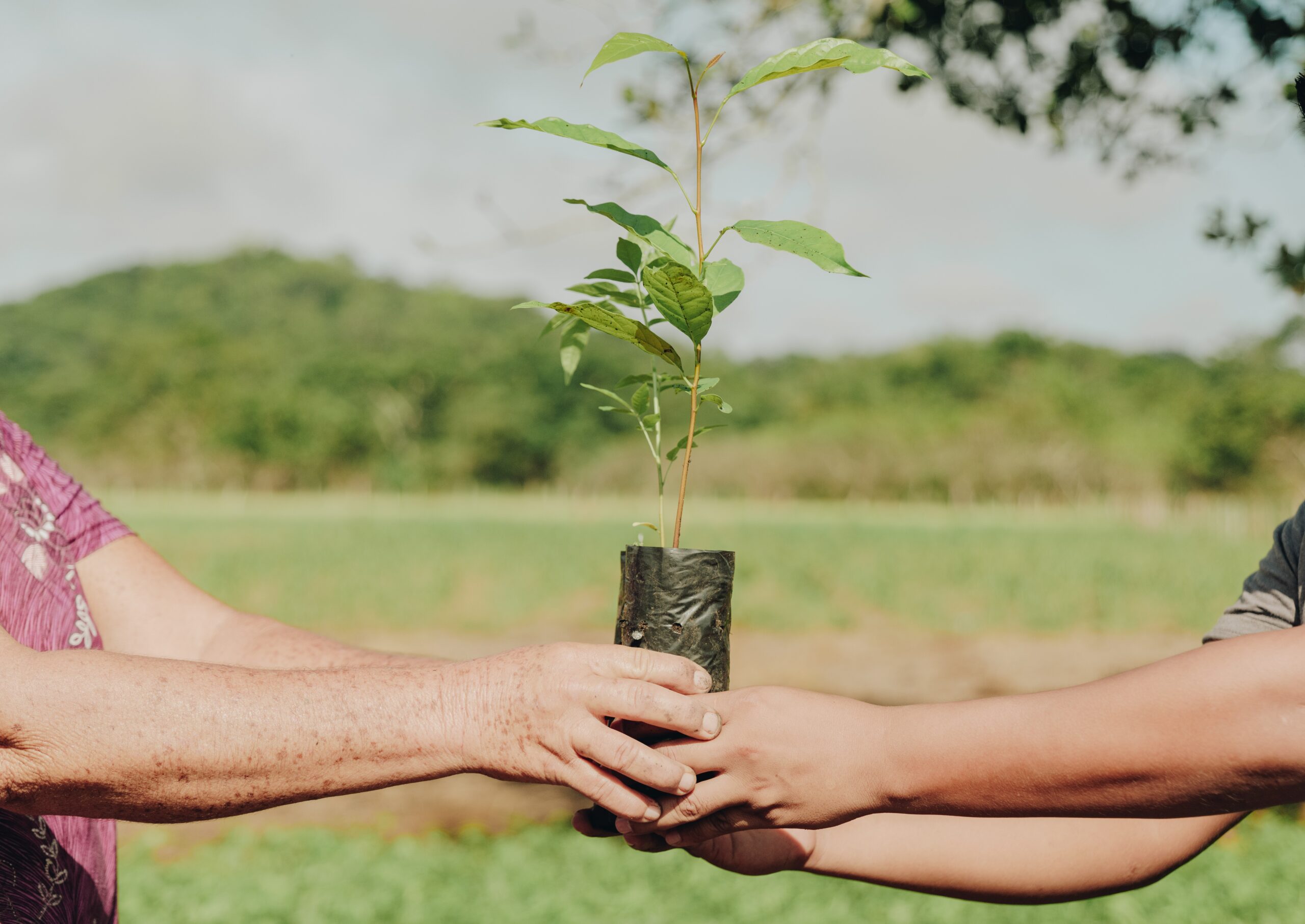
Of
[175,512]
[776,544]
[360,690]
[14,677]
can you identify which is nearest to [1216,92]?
[360,690]

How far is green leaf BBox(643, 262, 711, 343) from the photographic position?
145cm

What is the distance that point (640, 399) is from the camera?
1.71 meters

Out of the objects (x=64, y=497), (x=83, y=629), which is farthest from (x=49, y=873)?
(x=64, y=497)

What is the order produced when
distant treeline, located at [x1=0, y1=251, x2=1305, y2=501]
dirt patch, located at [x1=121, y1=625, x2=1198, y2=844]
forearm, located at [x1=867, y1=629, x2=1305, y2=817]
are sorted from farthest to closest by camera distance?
distant treeline, located at [x1=0, y1=251, x2=1305, y2=501], dirt patch, located at [x1=121, y1=625, x2=1198, y2=844], forearm, located at [x1=867, y1=629, x2=1305, y2=817]

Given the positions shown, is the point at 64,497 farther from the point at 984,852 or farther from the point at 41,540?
the point at 984,852

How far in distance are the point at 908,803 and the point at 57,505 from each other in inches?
58.9

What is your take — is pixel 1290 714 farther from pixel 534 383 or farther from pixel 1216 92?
pixel 534 383

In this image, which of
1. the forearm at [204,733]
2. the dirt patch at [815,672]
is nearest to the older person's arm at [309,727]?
the forearm at [204,733]

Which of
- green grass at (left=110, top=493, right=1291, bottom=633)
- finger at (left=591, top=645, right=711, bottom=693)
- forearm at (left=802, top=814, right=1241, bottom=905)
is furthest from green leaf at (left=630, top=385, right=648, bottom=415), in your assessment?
green grass at (left=110, top=493, right=1291, bottom=633)

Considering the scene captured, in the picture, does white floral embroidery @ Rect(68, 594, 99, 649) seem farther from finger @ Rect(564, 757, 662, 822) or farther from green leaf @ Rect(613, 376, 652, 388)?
green leaf @ Rect(613, 376, 652, 388)

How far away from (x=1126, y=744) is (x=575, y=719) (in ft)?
2.42

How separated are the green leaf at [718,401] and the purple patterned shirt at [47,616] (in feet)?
3.58

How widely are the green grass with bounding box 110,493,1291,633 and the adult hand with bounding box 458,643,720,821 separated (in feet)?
49.1

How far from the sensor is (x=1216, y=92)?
432 cm
